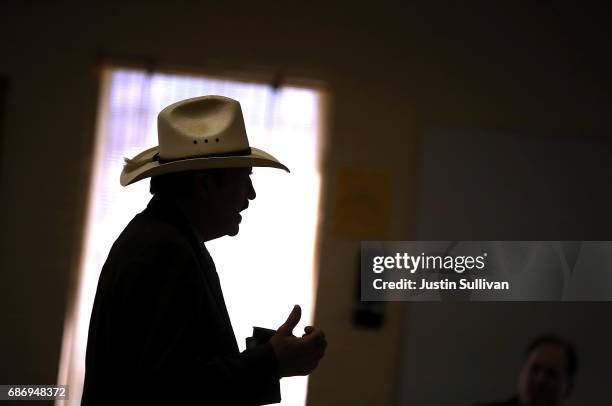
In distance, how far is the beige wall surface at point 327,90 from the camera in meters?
3.02

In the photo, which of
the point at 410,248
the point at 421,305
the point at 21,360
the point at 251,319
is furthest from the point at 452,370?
the point at 21,360

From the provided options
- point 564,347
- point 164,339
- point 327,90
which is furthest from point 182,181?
point 564,347

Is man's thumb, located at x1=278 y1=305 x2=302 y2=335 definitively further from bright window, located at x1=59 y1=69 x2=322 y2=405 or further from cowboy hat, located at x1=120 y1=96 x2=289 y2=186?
bright window, located at x1=59 y1=69 x2=322 y2=405

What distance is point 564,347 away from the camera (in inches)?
111

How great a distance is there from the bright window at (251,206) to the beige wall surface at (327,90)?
0.06 m

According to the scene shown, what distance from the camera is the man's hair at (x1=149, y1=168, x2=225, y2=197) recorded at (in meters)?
1.36

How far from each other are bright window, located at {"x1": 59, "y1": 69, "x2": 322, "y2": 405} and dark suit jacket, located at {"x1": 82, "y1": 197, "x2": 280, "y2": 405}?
5.86ft

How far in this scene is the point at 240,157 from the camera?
4.57ft

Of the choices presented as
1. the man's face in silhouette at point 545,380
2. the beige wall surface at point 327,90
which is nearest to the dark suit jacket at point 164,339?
the man's face in silhouette at point 545,380

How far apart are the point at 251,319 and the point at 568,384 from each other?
140 centimetres

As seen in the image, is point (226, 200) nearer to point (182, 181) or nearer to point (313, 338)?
point (182, 181)

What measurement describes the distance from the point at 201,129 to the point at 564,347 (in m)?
2.08

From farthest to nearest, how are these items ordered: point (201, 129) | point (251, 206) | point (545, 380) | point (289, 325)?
1. point (251, 206)
2. point (545, 380)
3. point (201, 129)
4. point (289, 325)

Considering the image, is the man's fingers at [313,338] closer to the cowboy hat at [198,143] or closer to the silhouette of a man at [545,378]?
the cowboy hat at [198,143]
